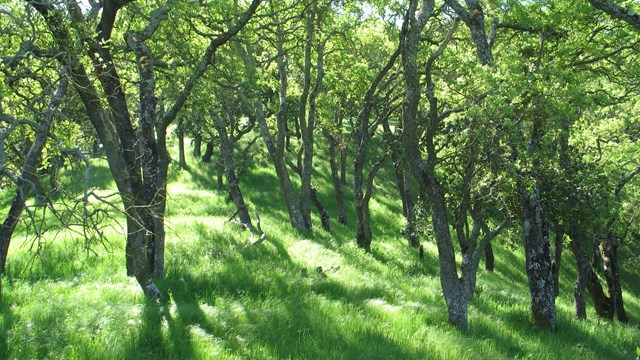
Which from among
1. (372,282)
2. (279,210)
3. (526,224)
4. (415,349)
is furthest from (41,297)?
(279,210)

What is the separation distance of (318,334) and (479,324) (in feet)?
12.2

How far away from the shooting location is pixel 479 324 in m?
9.78

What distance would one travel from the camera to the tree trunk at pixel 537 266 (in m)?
10.1

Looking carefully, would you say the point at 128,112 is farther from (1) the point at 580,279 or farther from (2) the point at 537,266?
(1) the point at 580,279

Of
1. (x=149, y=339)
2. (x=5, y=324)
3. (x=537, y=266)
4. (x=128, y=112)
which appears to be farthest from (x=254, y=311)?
(x=537, y=266)

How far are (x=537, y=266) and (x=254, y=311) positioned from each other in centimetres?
585

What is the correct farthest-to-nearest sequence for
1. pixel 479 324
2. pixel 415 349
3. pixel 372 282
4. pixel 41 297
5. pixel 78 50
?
pixel 372 282 < pixel 479 324 < pixel 41 297 < pixel 415 349 < pixel 78 50

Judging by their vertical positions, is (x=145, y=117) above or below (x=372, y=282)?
above

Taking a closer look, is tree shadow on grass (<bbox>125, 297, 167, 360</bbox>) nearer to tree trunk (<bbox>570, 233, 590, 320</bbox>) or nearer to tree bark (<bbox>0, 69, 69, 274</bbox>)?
tree bark (<bbox>0, 69, 69, 274</bbox>)

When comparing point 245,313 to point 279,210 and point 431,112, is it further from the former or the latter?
point 279,210

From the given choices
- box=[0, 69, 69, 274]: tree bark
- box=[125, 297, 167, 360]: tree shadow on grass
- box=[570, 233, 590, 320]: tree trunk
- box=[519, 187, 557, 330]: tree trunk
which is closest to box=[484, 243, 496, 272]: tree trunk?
box=[570, 233, 590, 320]: tree trunk

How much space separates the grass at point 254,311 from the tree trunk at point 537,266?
41 centimetres

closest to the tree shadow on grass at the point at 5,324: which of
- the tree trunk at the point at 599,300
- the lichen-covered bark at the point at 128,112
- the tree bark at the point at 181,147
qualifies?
the lichen-covered bark at the point at 128,112

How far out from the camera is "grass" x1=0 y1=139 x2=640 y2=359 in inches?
269
